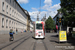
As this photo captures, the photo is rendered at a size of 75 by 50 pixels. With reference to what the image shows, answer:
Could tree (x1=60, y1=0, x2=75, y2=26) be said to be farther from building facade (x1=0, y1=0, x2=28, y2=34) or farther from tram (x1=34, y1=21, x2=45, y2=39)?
building facade (x1=0, y1=0, x2=28, y2=34)

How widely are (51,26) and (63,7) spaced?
A: 176 ft

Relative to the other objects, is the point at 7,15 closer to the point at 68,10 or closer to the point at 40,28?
the point at 40,28

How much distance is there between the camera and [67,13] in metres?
22.3

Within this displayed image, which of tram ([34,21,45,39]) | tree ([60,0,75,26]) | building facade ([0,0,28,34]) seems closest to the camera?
tram ([34,21,45,39])

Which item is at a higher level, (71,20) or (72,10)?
(72,10)

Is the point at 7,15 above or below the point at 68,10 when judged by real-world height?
above

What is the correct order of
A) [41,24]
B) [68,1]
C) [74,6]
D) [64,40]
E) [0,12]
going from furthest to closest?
[0,12] < [68,1] < [74,6] < [41,24] < [64,40]

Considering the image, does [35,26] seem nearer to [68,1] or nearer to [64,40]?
[64,40]

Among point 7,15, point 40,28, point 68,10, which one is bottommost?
point 40,28

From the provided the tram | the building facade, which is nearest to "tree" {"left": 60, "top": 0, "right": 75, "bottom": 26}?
the tram

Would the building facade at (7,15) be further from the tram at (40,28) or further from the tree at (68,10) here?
the tree at (68,10)

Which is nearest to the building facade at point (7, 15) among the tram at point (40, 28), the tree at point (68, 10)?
the tram at point (40, 28)

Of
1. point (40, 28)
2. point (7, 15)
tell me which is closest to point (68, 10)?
point (40, 28)

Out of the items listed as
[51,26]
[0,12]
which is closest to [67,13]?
[0,12]
